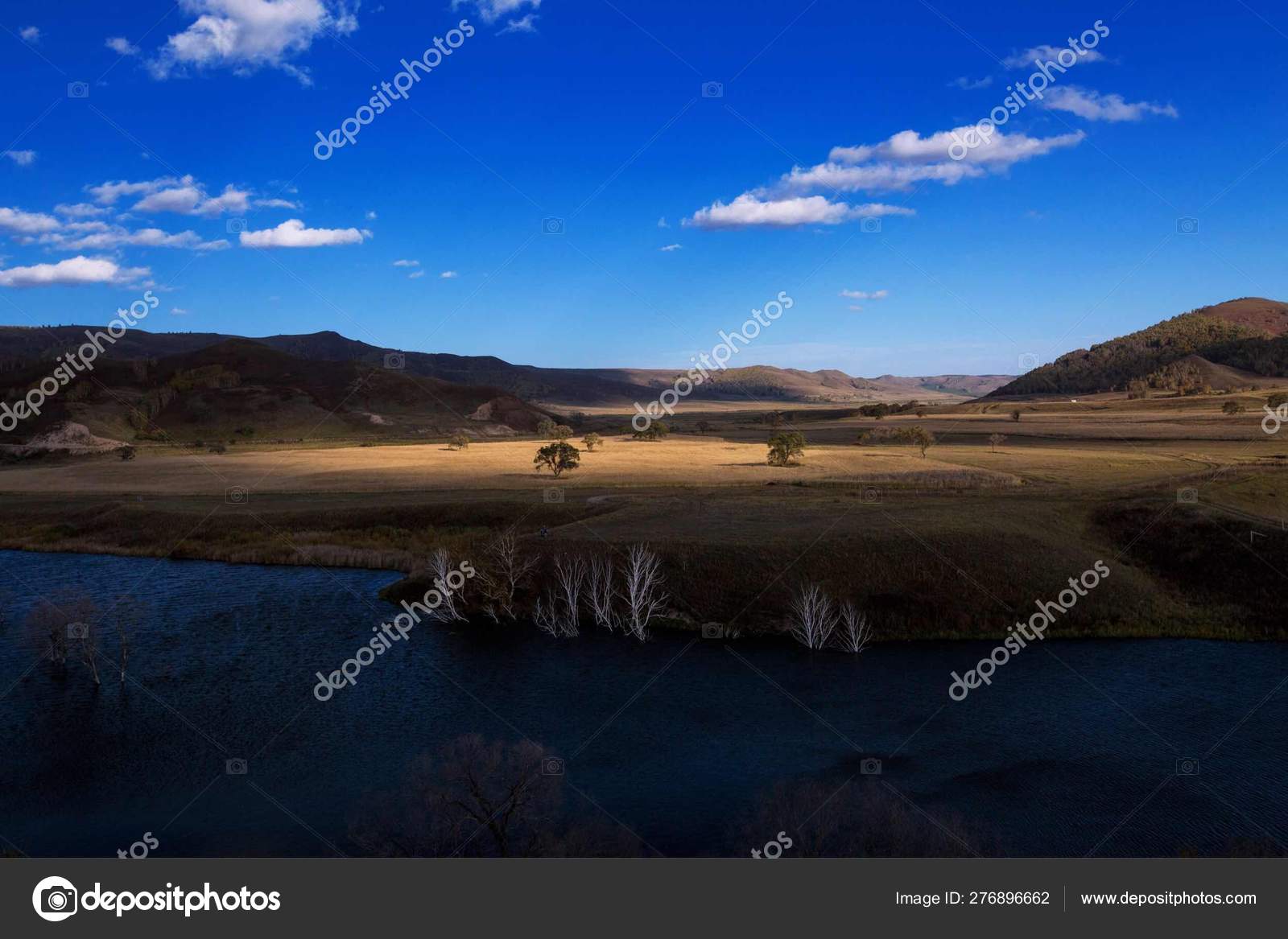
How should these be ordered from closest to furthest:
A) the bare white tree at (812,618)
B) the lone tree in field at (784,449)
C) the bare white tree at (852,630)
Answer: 1. the bare white tree at (852,630)
2. the bare white tree at (812,618)
3. the lone tree in field at (784,449)

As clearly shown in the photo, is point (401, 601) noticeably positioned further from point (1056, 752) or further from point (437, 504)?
point (1056, 752)

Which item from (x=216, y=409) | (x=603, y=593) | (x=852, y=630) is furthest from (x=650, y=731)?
(x=216, y=409)

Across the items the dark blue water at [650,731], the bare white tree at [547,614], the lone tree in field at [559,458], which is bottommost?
the dark blue water at [650,731]

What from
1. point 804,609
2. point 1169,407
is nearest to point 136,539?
point 804,609

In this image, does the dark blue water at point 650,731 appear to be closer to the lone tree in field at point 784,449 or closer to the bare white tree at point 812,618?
the bare white tree at point 812,618

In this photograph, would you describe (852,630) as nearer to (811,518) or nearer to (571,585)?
(571,585)
